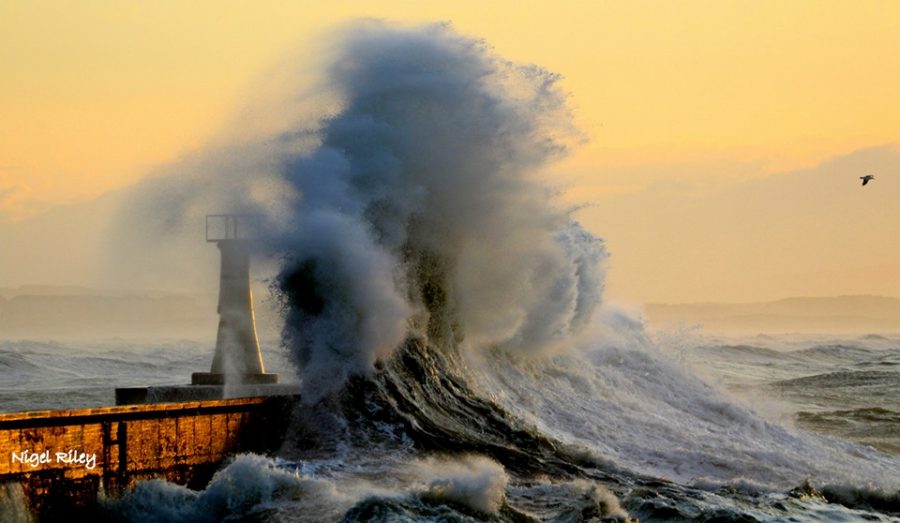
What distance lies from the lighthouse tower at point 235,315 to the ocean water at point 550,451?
6.29 ft

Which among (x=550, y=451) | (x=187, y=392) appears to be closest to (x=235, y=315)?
(x=187, y=392)

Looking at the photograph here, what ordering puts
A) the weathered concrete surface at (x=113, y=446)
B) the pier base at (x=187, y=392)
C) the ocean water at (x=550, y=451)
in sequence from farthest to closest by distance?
the pier base at (x=187, y=392) → the ocean water at (x=550, y=451) → the weathered concrete surface at (x=113, y=446)

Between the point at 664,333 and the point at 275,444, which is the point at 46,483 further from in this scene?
the point at 664,333

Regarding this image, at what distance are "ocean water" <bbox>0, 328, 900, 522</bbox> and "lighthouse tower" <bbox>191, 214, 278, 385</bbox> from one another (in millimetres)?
1916

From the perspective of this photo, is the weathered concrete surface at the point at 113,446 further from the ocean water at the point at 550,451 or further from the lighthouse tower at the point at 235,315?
the lighthouse tower at the point at 235,315

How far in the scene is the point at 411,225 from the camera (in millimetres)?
18469

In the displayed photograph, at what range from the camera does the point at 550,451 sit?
14.9m

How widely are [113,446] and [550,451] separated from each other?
4.85 m

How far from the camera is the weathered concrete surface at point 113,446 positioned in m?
11.6

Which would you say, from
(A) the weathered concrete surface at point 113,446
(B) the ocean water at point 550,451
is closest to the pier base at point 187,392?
(B) the ocean water at point 550,451

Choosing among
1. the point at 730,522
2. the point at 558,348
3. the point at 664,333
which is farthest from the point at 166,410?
the point at 664,333

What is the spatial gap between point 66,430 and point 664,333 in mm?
16639

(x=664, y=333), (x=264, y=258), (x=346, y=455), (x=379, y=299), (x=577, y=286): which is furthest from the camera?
(x=664, y=333)

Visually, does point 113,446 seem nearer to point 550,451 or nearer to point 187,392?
point 187,392
